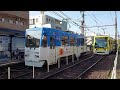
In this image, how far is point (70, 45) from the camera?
1986 centimetres

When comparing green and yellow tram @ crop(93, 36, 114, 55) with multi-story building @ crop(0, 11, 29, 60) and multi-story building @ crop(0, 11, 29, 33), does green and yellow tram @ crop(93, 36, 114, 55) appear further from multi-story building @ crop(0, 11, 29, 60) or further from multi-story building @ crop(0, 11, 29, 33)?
multi-story building @ crop(0, 11, 29, 33)

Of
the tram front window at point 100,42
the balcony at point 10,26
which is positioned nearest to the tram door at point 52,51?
the tram front window at point 100,42

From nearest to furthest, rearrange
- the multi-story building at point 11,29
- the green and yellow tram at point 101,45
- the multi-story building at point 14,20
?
the multi-story building at point 11,29 < the green and yellow tram at point 101,45 < the multi-story building at point 14,20

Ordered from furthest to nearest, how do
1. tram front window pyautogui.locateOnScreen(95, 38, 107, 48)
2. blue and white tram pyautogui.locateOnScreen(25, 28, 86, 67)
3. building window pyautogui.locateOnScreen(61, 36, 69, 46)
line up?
tram front window pyautogui.locateOnScreen(95, 38, 107, 48) < building window pyautogui.locateOnScreen(61, 36, 69, 46) < blue and white tram pyautogui.locateOnScreen(25, 28, 86, 67)

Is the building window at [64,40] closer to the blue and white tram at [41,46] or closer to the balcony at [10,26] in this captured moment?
the blue and white tram at [41,46]

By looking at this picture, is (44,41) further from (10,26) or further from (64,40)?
(10,26)

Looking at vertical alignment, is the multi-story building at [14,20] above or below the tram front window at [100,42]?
above

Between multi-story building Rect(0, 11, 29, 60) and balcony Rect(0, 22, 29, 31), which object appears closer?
multi-story building Rect(0, 11, 29, 60)

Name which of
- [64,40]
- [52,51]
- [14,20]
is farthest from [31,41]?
[14,20]

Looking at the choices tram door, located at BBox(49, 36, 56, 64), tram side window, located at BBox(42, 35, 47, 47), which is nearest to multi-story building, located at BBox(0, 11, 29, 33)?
tram door, located at BBox(49, 36, 56, 64)

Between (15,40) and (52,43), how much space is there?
12.1m
